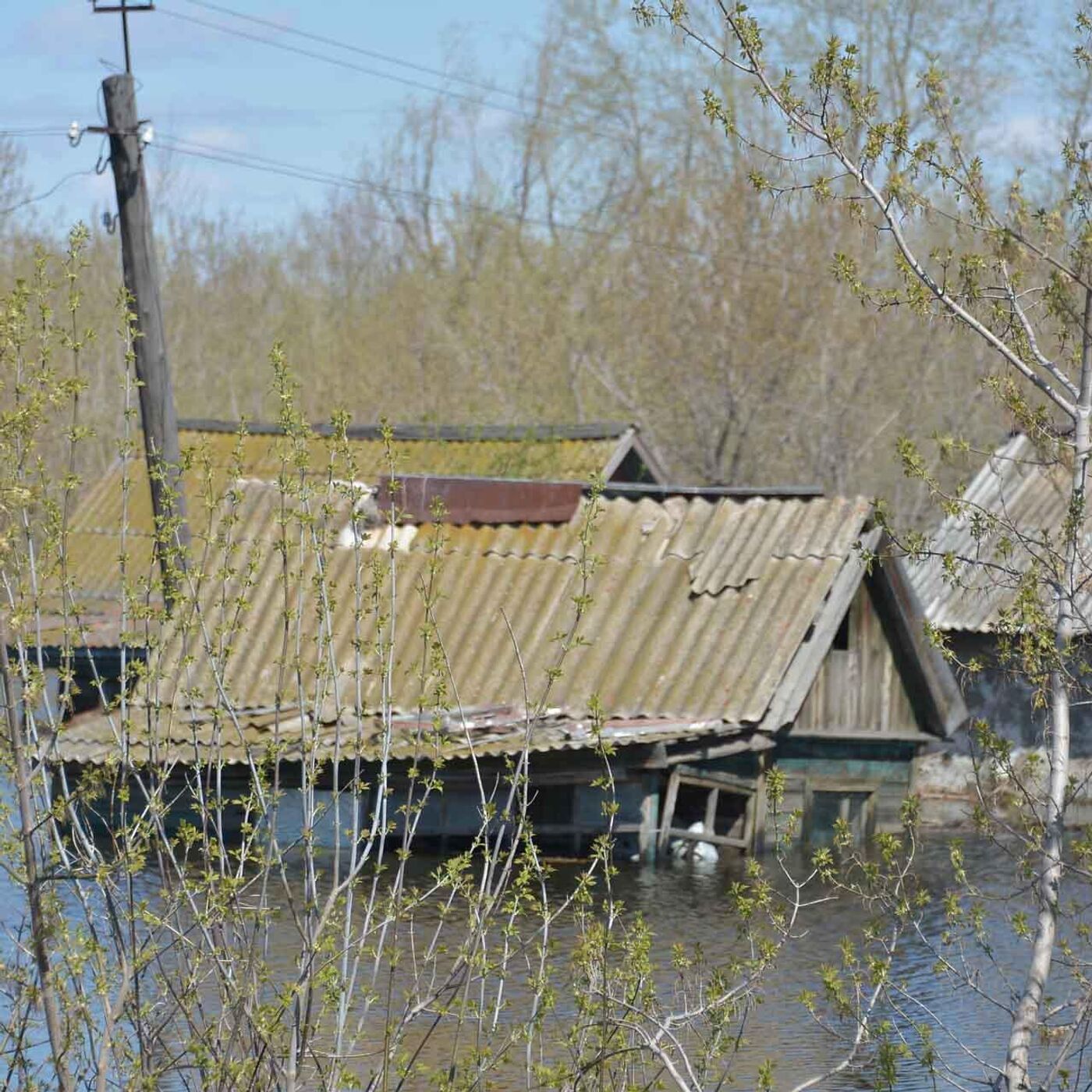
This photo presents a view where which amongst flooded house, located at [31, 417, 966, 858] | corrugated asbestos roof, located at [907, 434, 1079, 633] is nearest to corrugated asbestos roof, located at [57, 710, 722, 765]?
flooded house, located at [31, 417, 966, 858]

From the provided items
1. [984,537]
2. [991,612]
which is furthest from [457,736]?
[991,612]

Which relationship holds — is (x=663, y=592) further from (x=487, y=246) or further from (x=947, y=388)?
(x=487, y=246)

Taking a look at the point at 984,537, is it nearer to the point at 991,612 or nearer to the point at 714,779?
the point at 991,612

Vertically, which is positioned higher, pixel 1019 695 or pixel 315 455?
pixel 315 455

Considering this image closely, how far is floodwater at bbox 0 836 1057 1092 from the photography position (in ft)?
34.1

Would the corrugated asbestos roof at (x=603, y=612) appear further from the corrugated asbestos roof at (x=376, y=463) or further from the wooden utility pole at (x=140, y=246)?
the corrugated asbestos roof at (x=376, y=463)

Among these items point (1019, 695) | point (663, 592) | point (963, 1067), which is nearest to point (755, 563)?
point (663, 592)

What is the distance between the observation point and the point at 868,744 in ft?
61.3

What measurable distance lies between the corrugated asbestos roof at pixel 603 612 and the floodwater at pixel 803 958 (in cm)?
151

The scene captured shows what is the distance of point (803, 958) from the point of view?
13758 millimetres

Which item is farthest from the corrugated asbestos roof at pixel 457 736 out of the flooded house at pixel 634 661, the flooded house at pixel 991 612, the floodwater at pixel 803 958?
the flooded house at pixel 991 612

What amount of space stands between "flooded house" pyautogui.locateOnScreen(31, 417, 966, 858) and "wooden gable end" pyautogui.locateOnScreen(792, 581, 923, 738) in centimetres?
2

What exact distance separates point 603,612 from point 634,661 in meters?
0.75

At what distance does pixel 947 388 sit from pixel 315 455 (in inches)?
524
